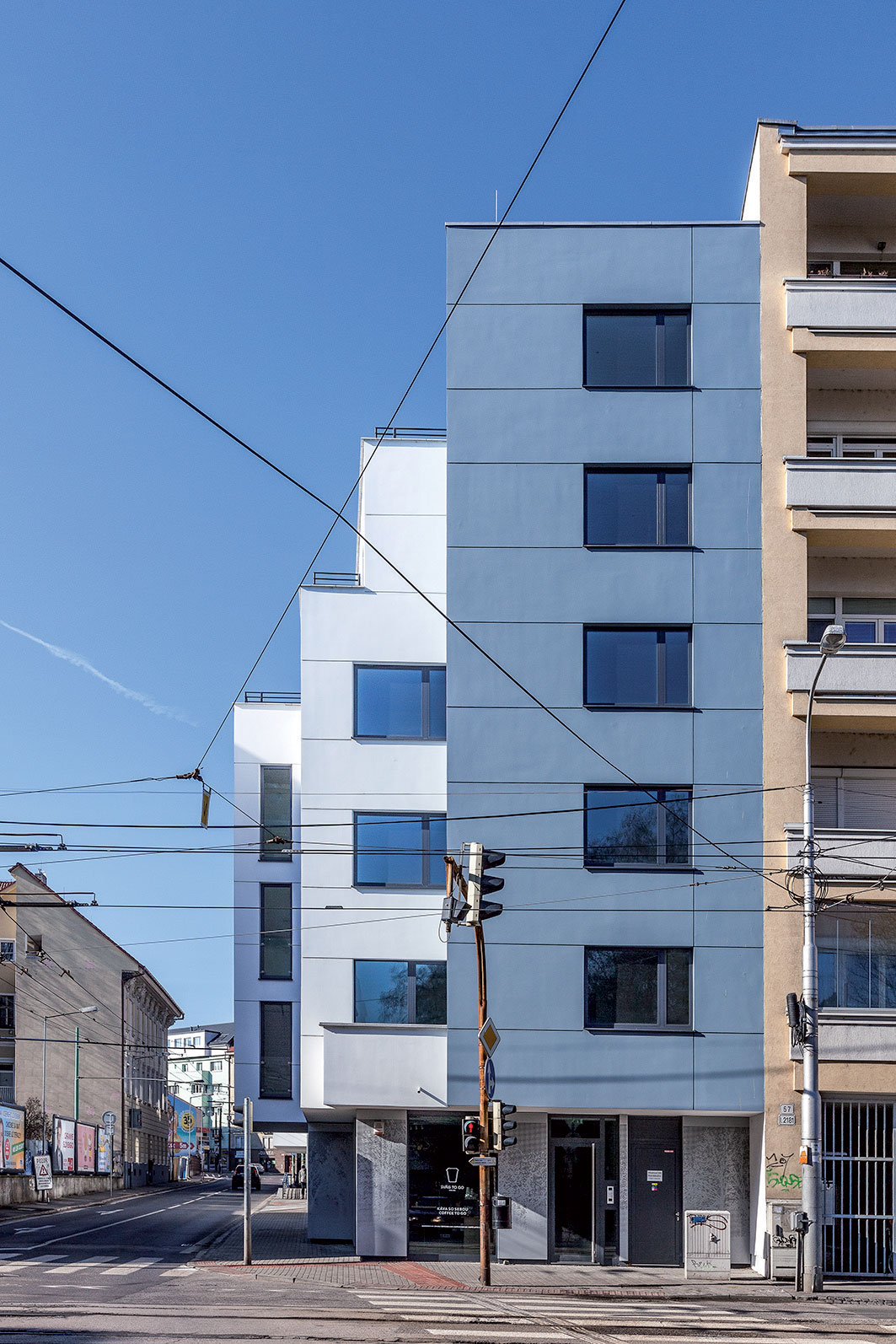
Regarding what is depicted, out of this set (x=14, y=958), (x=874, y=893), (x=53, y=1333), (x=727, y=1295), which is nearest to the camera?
(x=53, y=1333)

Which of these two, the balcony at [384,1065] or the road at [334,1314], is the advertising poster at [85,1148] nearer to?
the road at [334,1314]

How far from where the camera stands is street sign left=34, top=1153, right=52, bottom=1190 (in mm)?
51719

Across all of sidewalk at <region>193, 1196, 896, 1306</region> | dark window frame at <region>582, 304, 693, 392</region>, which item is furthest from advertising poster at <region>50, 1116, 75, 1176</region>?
dark window frame at <region>582, 304, 693, 392</region>

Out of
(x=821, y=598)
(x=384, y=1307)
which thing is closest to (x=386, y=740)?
(x=821, y=598)

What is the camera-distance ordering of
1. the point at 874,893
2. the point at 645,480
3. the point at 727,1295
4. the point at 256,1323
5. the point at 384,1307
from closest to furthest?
1. the point at 256,1323
2. the point at 384,1307
3. the point at 727,1295
4. the point at 874,893
5. the point at 645,480

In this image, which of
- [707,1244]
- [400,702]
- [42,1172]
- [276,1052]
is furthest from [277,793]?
[42,1172]

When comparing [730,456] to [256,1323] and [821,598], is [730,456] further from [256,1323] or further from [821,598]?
A: [256,1323]

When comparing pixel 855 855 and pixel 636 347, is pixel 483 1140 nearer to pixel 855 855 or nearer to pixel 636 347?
pixel 855 855

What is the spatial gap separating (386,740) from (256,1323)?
13.2 metres

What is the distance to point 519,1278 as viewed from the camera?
2414cm

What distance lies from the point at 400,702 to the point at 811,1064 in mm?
10222

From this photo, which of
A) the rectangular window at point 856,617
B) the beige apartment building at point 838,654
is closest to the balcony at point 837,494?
the beige apartment building at point 838,654

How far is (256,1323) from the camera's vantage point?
16875 millimetres

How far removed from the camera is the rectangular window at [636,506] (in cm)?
2800
